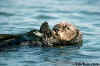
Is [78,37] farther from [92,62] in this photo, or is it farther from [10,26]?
[10,26]

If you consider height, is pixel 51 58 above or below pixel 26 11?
below

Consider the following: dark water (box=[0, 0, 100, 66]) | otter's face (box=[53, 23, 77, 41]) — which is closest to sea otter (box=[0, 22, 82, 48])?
otter's face (box=[53, 23, 77, 41])

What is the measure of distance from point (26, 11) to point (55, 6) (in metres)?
1.76

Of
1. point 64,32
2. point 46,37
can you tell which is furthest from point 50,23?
point 46,37

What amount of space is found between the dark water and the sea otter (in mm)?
193

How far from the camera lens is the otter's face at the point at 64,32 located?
471 inches

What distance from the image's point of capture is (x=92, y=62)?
1077 cm

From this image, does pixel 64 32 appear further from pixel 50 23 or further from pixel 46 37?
pixel 50 23

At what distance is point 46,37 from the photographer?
38.0 ft

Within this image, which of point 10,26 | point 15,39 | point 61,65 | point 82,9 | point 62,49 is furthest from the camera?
point 82,9

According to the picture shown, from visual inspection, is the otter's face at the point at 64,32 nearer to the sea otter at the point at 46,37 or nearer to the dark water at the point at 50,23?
the sea otter at the point at 46,37

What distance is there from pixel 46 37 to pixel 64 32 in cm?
83

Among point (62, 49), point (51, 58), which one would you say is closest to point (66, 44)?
point (62, 49)

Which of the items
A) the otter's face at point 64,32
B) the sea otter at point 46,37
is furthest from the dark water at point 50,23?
the otter's face at point 64,32
